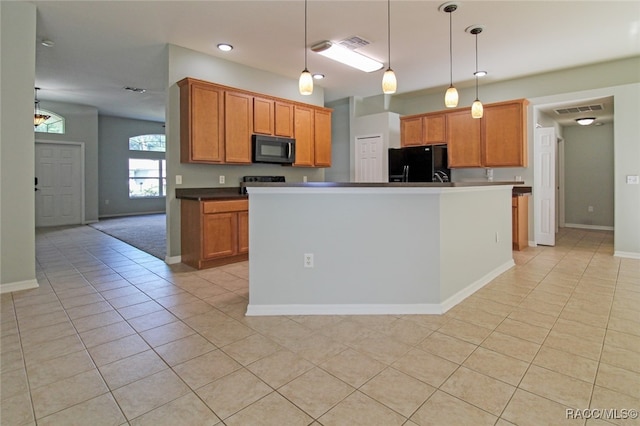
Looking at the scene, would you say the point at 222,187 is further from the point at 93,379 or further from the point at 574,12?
the point at 574,12

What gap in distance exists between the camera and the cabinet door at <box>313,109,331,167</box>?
5.98m

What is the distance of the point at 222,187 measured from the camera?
5.00 metres

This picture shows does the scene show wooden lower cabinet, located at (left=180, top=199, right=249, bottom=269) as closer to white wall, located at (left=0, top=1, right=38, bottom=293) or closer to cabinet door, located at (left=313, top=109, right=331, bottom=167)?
white wall, located at (left=0, top=1, right=38, bottom=293)

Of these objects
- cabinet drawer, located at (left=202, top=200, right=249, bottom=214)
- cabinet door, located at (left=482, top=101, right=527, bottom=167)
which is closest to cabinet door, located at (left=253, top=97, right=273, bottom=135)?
cabinet drawer, located at (left=202, top=200, right=249, bottom=214)

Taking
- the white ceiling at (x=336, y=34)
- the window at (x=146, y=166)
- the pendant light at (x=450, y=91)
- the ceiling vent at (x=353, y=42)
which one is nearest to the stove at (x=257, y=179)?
the white ceiling at (x=336, y=34)

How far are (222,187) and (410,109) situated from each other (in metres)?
4.27

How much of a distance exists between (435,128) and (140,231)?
238 inches

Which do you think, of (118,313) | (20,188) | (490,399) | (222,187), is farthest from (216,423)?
(222,187)

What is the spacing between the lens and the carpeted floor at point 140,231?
5.52 m

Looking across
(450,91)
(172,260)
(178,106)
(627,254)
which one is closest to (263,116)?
(178,106)

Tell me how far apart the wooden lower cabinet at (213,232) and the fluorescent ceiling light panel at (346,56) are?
215 cm

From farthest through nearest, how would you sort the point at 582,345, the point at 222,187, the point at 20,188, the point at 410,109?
the point at 410,109 → the point at 222,187 → the point at 20,188 → the point at 582,345

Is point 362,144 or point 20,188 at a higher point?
point 362,144

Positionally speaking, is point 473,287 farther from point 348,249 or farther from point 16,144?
point 16,144
